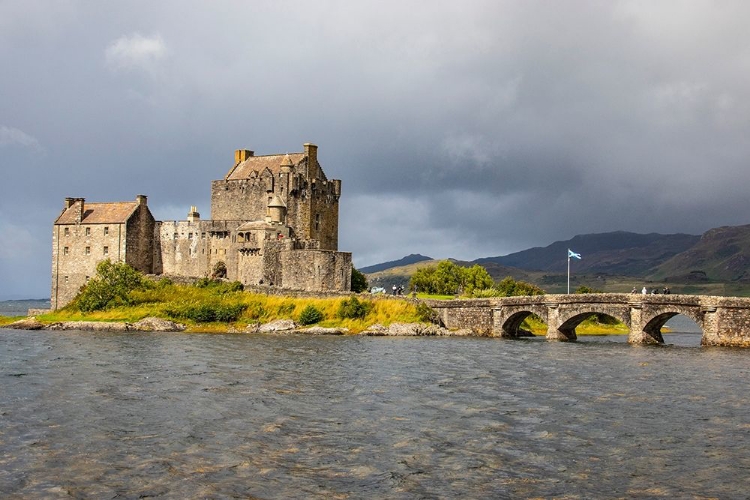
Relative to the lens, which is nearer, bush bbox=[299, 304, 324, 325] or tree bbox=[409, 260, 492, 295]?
bush bbox=[299, 304, 324, 325]

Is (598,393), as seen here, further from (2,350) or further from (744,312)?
(2,350)

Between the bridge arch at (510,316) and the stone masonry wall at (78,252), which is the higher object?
the stone masonry wall at (78,252)

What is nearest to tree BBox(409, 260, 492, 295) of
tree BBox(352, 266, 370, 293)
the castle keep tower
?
tree BBox(352, 266, 370, 293)

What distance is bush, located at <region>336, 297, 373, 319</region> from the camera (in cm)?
8319

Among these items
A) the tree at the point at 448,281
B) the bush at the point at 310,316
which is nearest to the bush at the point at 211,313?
the bush at the point at 310,316

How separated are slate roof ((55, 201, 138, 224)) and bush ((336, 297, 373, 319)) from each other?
29740mm

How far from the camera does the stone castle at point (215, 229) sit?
318 feet

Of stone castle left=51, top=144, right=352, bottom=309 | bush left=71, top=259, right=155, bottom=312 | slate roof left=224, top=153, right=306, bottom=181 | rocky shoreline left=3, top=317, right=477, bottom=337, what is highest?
slate roof left=224, top=153, right=306, bottom=181

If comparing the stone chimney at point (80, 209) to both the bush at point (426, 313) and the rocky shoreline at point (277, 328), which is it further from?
the bush at point (426, 313)

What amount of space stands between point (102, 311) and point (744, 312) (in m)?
59.2

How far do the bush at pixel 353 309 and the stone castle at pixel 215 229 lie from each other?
13.1 metres

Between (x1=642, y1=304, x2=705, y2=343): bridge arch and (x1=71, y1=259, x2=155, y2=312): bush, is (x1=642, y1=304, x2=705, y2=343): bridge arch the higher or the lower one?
Answer: the lower one

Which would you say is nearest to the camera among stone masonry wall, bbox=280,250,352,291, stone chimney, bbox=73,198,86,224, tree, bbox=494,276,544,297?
stone masonry wall, bbox=280,250,352,291

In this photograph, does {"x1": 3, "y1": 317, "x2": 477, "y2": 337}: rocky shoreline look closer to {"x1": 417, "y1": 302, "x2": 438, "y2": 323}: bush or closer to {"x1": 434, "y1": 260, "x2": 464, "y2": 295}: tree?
{"x1": 417, "y1": 302, "x2": 438, "y2": 323}: bush
